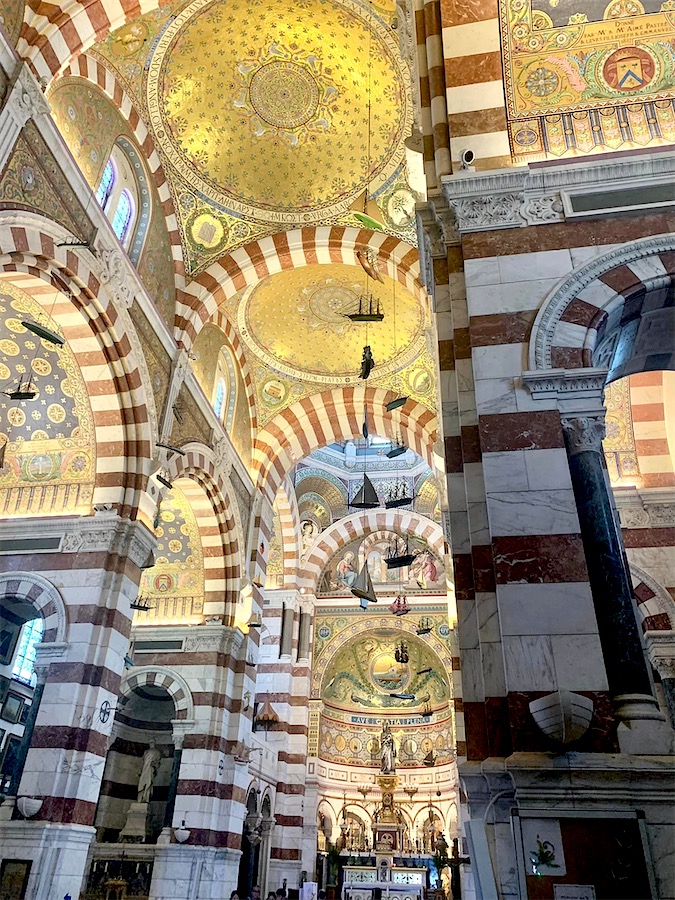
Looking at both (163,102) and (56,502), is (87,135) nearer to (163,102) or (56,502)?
(163,102)

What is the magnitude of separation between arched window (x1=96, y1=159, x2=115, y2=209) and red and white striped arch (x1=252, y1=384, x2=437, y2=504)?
683cm

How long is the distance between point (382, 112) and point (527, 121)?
16.3 ft

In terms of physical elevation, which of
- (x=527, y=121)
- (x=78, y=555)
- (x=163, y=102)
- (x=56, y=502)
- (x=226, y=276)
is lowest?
(x=78, y=555)

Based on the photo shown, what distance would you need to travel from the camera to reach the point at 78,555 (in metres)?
9.47

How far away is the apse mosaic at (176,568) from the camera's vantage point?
13.3 meters

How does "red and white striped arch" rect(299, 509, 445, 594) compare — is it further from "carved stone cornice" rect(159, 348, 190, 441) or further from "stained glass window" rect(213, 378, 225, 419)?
"carved stone cornice" rect(159, 348, 190, 441)

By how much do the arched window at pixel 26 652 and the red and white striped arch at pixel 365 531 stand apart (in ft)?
29.7

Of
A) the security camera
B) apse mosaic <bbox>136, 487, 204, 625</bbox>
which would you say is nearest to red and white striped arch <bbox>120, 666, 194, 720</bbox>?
apse mosaic <bbox>136, 487, 204, 625</bbox>

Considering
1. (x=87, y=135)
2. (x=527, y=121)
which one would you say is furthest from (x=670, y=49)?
(x=87, y=135)

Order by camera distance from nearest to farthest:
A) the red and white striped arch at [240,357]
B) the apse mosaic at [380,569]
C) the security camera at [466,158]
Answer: the security camera at [466,158], the red and white striped arch at [240,357], the apse mosaic at [380,569]

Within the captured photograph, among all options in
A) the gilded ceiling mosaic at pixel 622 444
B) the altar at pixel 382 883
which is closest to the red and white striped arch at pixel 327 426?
the gilded ceiling mosaic at pixel 622 444

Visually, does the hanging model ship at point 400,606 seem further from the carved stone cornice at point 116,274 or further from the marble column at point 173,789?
the carved stone cornice at point 116,274

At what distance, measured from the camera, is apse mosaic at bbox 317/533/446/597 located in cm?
2184

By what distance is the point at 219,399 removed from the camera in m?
14.1
